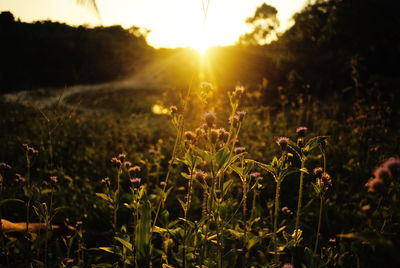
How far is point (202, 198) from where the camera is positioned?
10.4 ft

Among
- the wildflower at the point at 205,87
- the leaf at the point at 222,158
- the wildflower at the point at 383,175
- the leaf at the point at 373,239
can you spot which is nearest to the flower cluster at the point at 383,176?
the wildflower at the point at 383,175

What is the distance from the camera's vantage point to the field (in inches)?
52.5

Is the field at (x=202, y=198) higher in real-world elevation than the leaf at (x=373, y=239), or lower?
lower

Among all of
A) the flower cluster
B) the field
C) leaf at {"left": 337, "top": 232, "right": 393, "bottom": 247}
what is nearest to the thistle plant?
the field

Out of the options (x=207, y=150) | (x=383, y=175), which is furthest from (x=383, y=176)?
(x=207, y=150)

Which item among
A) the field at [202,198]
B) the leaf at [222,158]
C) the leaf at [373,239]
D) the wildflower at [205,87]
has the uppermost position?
the wildflower at [205,87]

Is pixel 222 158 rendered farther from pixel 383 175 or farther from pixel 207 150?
pixel 383 175

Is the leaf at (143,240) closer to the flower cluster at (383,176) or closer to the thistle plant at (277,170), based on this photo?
the thistle plant at (277,170)

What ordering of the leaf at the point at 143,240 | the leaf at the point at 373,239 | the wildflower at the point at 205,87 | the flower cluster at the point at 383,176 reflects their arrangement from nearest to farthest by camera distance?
the leaf at the point at 373,239 < the flower cluster at the point at 383,176 < the leaf at the point at 143,240 < the wildflower at the point at 205,87

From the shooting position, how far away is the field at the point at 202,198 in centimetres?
133

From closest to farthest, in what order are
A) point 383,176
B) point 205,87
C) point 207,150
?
point 383,176
point 207,150
point 205,87

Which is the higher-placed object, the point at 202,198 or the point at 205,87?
the point at 205,87

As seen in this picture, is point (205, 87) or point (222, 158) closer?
point (222, 158)

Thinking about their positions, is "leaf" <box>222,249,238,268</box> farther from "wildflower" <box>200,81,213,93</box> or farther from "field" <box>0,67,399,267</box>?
"wildflower" <box>200,81,213,93</box>
